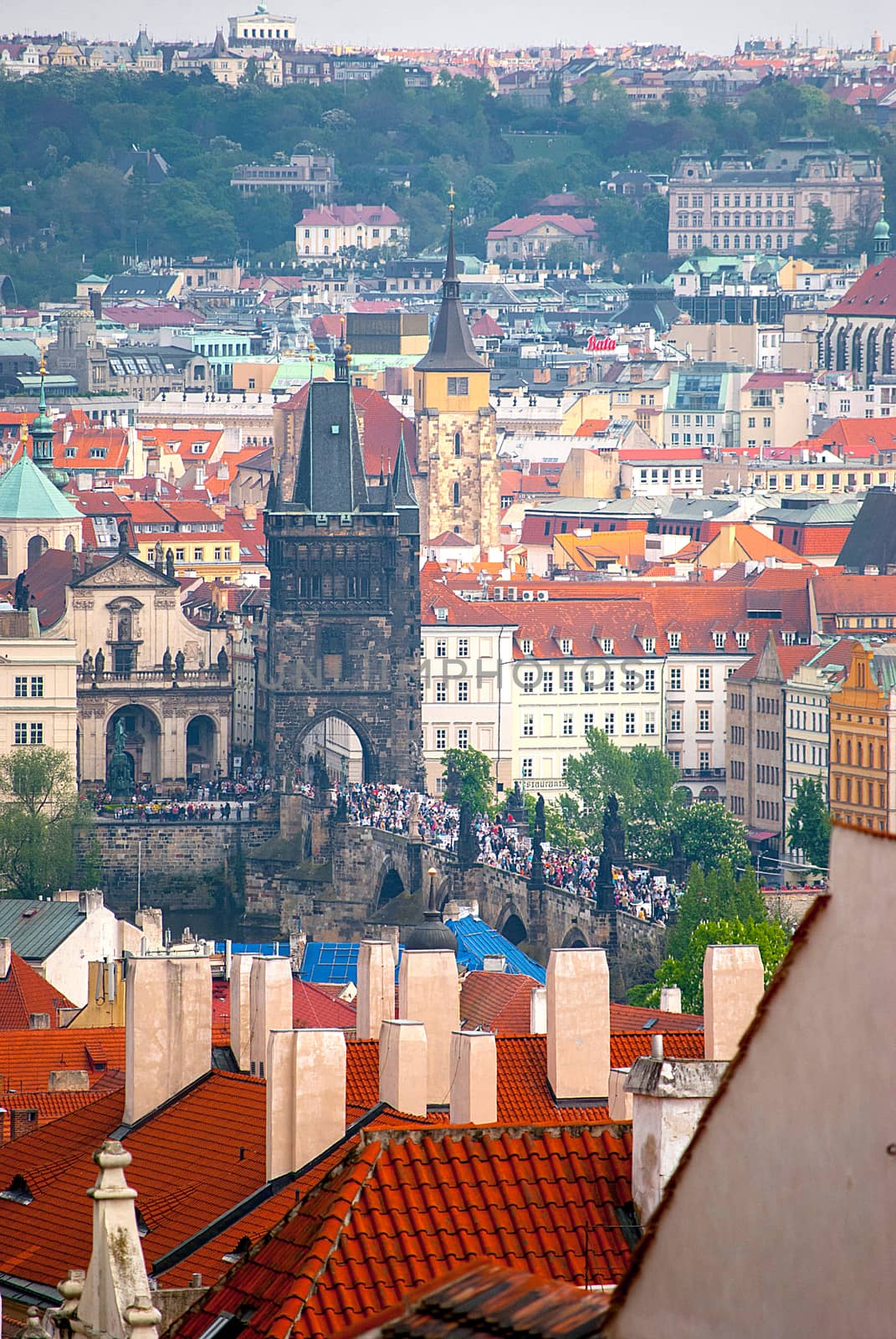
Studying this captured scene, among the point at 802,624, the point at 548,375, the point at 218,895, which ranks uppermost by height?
the point at 548,375

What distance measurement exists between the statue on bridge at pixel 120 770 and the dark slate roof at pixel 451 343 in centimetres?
5110

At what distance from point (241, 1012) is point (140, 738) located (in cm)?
8270

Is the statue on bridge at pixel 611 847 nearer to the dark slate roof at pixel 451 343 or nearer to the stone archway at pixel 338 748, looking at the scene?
the stone archway at pixel 338 748

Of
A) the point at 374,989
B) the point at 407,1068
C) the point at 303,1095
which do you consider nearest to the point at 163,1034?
the point at 407,1068

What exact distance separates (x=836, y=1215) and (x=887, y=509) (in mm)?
122092

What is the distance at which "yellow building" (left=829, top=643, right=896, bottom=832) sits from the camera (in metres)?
91.0

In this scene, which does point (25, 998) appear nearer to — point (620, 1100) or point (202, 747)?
point (620, 1100)

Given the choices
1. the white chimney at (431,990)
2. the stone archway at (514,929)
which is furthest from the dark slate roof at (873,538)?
the white chimney at (431,990)

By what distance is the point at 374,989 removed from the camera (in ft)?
84.7

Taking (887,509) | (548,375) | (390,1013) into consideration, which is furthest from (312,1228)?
(548,375)

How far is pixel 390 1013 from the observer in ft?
87.8

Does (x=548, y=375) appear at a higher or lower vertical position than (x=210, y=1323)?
higher

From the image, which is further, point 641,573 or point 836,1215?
point 641,573

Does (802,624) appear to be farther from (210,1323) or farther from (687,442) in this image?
(210,1323)
